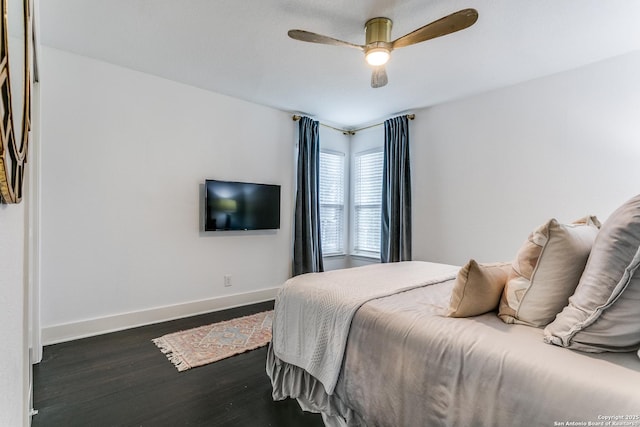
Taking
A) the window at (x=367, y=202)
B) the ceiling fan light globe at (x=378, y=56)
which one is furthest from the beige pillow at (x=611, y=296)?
the window at (x=367, y=202)

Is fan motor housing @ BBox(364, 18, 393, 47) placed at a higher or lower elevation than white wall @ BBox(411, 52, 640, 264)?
higher

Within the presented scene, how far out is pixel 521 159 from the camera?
324 cm

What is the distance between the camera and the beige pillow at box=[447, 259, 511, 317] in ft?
4.45

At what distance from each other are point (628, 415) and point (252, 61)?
3.16 meters

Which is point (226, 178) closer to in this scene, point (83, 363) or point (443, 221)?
point (83, 363)

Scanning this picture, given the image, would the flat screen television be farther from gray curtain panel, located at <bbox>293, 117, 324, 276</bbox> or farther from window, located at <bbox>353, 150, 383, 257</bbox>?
window, located at <bbox>353, 150, 383, 257</bbox>

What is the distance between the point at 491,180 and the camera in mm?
3457

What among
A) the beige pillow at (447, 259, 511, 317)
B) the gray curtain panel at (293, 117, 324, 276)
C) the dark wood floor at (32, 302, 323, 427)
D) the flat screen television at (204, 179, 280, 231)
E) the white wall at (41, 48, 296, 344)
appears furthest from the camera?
the gray curtain panel at (293, 117, 324, 276)

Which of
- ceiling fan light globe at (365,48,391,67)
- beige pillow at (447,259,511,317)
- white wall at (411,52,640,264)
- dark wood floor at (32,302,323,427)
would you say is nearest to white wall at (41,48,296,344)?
dark wood floor at (32,302,323,427)

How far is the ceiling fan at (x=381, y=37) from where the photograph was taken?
1.90 metres

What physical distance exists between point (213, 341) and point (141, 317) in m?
0.93

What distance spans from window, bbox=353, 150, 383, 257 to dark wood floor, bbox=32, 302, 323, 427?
8.80 feet

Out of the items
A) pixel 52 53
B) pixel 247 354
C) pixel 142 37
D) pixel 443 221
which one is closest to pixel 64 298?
pixel 247 354

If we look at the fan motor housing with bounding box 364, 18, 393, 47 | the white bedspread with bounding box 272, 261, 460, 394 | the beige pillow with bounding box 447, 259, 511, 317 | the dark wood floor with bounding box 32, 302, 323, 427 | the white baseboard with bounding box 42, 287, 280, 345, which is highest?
the fan motor housing with bounding box 364, 18, 393, 47
